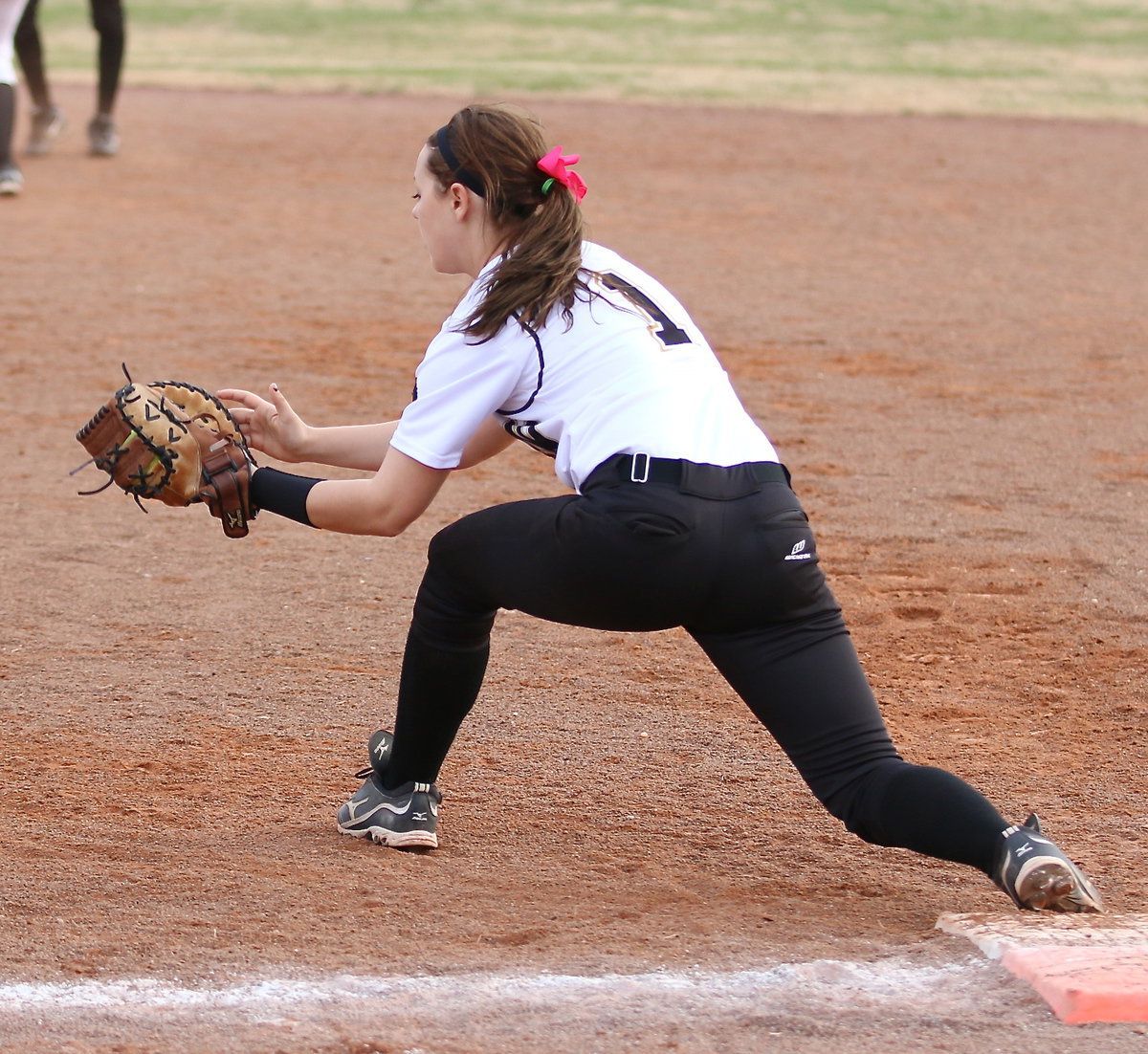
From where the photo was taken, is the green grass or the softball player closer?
the softball player

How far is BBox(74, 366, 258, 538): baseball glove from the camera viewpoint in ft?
9.29

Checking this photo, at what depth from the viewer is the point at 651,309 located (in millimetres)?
2740

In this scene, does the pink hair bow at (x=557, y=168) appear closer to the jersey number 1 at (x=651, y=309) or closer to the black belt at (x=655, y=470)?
the jersey number 1 at (x=651, y=309)

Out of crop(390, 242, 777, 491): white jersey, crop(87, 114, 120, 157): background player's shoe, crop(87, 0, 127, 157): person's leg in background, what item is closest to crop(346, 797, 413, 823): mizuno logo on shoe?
crop(390, 242, 777, 491): white jersey

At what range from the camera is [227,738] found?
3.57 meters

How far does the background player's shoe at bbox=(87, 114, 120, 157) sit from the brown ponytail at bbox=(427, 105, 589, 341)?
10206 mm

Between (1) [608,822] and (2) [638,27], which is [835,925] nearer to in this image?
(1) [608,822]

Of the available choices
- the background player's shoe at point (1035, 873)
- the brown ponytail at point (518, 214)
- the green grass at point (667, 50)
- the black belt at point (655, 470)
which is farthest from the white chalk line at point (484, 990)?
the green grass at point (667, 50)

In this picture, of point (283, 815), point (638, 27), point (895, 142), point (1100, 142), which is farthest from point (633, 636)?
point (638, 27)

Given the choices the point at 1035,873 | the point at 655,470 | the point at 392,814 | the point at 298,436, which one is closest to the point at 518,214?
the point at 655,470

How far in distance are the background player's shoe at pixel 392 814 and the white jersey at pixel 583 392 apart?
2.27ft

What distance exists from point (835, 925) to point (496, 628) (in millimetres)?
1822

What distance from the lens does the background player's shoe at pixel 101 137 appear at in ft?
39.8

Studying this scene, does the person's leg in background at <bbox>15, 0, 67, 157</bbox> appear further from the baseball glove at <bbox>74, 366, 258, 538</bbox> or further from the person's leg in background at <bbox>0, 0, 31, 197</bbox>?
the baseball glove at <bbox>74, 366, 258, 538</bbox>
